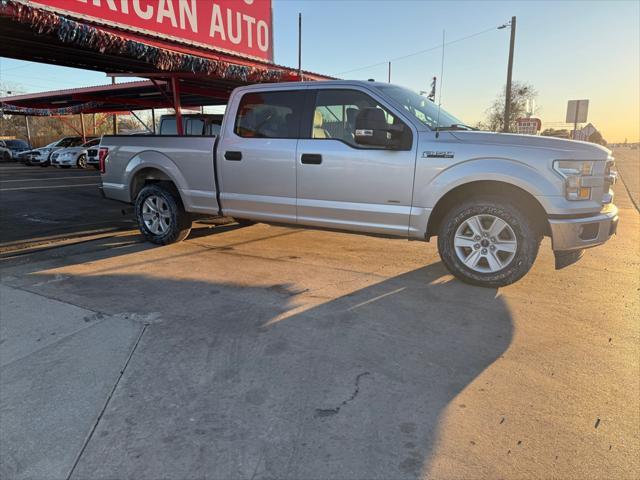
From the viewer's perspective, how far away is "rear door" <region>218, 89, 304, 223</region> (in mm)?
5102

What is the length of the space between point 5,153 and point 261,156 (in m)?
34.3

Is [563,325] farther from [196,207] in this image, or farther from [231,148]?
[196,207]

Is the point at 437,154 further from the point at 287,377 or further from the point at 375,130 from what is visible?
the point at 287,377

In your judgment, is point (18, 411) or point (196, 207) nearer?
point (18, 411)

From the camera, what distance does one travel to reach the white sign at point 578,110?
59.7 feet

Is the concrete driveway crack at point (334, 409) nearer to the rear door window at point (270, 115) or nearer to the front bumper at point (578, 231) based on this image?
the front bumper at point (578, 231)

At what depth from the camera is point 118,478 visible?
203 cm

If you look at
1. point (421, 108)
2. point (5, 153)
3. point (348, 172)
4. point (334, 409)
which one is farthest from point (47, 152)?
point (334, 409)

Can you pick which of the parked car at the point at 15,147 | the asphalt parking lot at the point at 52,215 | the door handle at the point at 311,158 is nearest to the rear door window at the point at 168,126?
the asphalt parking lot at the point at 52,215

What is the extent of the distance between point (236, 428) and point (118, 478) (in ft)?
1.89

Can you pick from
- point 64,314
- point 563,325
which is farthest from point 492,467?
point 64,314

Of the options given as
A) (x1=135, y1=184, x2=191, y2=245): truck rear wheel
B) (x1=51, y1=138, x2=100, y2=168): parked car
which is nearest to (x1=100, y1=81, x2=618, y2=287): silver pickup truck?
(x1=135, y1=184, x2=191, y2=245): truck rear wheel

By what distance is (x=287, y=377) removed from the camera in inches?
111

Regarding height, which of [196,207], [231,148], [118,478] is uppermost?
[231,148]
